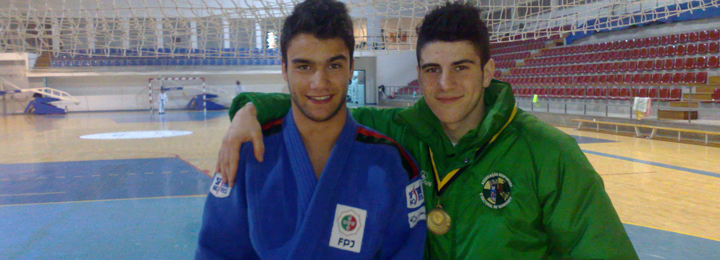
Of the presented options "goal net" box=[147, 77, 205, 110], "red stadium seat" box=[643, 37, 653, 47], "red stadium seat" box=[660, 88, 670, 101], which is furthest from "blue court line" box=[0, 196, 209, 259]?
"goal net" box=[147, 77, 205, 110]

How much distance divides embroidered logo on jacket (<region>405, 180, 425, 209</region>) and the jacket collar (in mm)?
169

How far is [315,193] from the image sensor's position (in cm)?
122

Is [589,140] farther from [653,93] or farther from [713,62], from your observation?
[713,62]

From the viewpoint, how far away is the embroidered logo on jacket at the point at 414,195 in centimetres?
126

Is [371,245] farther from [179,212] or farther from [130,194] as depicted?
[130,194]

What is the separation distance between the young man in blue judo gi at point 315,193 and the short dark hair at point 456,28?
0.88ft

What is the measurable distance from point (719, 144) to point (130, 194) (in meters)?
9.18

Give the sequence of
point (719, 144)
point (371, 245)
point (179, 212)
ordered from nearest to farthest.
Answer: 1. point (371, 245)
2. point (179, 212)
3. point (719, 144)

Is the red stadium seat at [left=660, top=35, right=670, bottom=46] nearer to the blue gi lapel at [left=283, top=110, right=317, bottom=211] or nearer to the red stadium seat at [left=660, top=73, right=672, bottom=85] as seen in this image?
the red stadium seat at [left=660, top=73, right=672, bottom=85]

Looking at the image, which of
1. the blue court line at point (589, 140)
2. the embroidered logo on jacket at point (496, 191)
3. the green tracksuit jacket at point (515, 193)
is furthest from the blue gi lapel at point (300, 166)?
the blue court line at point (589, 140)

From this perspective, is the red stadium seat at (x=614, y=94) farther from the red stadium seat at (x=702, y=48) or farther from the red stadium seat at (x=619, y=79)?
the red stadium seat at (x=702, y=48)

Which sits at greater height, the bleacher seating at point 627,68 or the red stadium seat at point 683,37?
the red stadium seat at point 683,37

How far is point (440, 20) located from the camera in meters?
1.39

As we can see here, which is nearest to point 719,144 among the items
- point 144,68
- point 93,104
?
point 144,68
